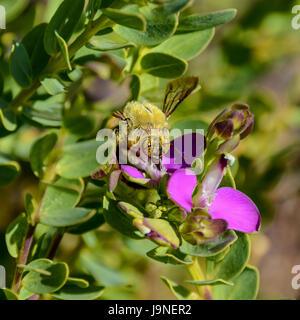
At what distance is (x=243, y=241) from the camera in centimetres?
122

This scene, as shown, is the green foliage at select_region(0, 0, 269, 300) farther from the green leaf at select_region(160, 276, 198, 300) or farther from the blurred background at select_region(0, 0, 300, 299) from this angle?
the blurred background at select_region(0, 0, 300, 299)

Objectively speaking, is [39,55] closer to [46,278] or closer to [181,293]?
[46,278]

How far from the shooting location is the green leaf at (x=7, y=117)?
1.21 meters

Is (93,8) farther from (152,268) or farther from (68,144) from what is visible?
(152,268)

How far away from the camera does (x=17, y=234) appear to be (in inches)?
47.8

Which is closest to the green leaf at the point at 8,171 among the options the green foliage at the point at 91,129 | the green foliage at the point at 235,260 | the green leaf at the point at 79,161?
the green foliage at the point at 91,129

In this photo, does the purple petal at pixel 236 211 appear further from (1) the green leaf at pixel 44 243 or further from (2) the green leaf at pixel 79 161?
(1) the green leaf at pixel 44 243

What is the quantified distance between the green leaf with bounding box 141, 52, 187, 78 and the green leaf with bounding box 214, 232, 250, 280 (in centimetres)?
40

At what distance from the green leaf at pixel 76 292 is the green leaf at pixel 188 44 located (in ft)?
1.98

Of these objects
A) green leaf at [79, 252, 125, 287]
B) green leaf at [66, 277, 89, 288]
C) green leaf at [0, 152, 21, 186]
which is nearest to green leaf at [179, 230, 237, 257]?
green leaf at [66, 277, 89, 288]

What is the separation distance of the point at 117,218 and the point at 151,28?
0.39m

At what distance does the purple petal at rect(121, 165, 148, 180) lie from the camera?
104 cm
